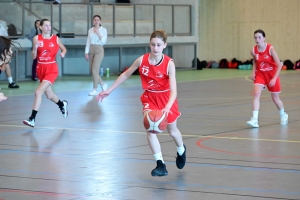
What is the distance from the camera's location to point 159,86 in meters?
8.27

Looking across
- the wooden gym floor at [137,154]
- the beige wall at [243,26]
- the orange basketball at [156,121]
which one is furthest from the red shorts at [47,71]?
the beige wall at [243,26]

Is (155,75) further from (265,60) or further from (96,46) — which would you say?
(96,46)

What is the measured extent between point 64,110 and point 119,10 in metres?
15.0

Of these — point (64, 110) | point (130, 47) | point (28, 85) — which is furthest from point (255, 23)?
point (64, 110)

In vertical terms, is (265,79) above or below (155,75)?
below

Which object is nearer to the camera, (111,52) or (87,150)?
(87,150)

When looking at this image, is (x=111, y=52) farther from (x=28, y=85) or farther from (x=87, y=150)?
(x=87, y=150)

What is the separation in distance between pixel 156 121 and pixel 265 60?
5431 millimetres

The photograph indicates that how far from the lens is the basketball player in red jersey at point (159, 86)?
8.05 meters

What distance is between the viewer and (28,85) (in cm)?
2348

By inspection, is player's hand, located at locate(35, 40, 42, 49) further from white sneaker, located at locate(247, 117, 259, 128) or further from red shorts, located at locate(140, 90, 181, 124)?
red shorts, located at locate(140, 90, 181, 124)

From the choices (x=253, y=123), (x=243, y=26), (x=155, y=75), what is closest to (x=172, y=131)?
(x=155, y=75)

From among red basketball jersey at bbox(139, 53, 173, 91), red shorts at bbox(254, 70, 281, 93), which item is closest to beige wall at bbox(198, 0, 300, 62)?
red shorts at bbox(254, 70, 281, 93)

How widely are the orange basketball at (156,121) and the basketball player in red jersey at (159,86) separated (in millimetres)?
120
